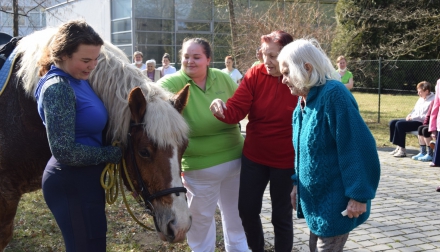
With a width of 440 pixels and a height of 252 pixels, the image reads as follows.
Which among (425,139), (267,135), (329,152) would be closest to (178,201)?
(329,152)

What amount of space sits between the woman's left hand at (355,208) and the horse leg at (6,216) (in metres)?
2.23

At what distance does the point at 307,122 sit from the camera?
2.76 m

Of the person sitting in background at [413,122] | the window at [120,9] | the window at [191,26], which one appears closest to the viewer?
the person sitting in background at [413,122]

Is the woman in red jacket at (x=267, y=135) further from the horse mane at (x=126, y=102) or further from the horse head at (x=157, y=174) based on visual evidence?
the horse head at (x=157, y=174)

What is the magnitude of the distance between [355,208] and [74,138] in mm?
1598

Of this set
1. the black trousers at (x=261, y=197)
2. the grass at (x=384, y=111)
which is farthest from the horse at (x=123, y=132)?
the grass at (x=384, y=111)

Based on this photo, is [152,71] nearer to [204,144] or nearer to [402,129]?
[402,129]

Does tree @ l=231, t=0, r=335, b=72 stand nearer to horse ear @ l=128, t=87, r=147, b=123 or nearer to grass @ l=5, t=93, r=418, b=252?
grass @ l=5, t=93, r=418, b=252

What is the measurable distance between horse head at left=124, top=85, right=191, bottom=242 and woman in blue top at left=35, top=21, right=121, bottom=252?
18 cm

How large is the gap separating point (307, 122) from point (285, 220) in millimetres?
1191

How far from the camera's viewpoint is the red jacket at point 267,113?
3465 millimetres

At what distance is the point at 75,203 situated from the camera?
2.32 m

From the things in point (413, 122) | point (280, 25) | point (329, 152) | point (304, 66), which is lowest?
point (413, 122)

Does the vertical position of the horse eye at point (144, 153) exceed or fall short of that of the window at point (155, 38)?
it falls short
